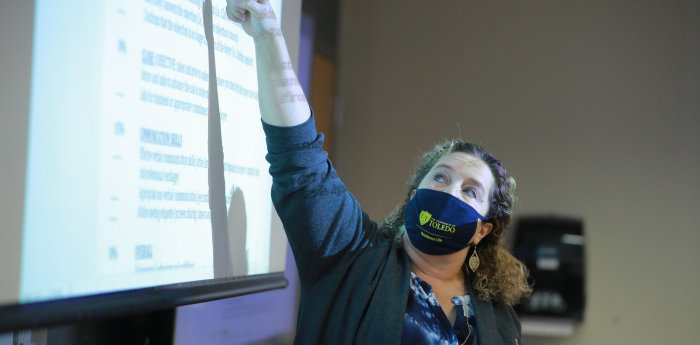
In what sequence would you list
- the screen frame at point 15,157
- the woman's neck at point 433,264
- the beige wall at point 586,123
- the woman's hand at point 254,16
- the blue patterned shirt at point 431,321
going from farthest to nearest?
the beige wall at point 586,123 < the woman's neck at point 433,264 < the blue patterned shirt at point 431,321 < the woman's hand at point 254,16 < the screen frame at point 15,157

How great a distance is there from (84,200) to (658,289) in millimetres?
2690

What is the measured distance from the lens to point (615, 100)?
2619mm

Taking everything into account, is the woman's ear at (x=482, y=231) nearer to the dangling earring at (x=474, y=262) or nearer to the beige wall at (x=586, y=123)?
the dangling earring at (x=474, y=262)

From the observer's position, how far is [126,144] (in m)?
0.93

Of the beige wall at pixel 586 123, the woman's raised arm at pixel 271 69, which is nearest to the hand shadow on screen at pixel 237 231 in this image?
the woman's raised arm at pixel 271 69

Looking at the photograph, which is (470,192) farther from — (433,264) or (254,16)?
(254,16)

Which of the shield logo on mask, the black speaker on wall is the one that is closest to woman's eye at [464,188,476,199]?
the shield logo on mask

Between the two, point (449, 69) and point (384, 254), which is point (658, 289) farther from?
point (384, 254)

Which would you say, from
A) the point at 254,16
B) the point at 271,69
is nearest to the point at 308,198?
the point at 271,69

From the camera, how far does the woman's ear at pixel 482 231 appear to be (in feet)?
4.54

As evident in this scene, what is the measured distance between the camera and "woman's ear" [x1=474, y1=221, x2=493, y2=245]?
1.38 meters

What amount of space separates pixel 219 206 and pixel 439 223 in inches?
21.8

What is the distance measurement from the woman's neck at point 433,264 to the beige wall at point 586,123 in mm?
1487

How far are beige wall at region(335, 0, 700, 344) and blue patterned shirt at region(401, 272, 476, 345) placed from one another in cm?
155
